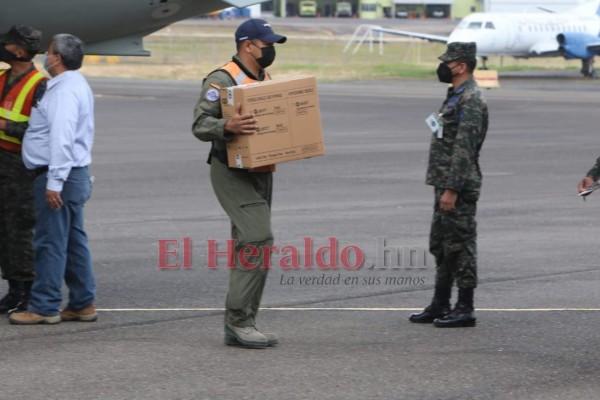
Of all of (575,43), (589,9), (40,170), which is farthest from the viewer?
(589,9)

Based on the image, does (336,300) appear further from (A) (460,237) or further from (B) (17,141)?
(B) (17,141)

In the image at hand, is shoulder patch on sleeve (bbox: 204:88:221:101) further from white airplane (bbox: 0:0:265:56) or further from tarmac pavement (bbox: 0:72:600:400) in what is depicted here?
white airplane (bbox: 0:0:265:56)

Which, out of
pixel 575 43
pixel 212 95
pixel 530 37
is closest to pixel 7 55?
Result: pixel 212 95

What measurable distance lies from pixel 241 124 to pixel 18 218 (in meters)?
1.94

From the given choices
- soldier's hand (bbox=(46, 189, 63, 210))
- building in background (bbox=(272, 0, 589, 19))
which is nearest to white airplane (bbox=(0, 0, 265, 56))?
soldier's hand (bbox=(46, 189, 63, 210))

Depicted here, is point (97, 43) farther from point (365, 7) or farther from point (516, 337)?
point (365, 7)

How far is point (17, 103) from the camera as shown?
8.00 meters

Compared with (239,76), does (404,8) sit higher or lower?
lower

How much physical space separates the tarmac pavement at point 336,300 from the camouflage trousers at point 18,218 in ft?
1.44

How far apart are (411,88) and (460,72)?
34.9 m

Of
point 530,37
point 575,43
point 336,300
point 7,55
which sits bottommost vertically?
point 575,43

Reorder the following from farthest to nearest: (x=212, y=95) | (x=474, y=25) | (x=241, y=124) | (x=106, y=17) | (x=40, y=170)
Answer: (x=474, y=25), (x=106, y=17), (x=40, y=170), (x=212, y=95), (x=241, y=124)

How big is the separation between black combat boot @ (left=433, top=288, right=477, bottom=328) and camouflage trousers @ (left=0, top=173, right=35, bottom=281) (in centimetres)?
273

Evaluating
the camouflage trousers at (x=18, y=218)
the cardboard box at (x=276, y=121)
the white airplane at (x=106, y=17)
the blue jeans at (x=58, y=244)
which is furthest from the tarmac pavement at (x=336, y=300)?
the white airplane at (x=106, y=17)
